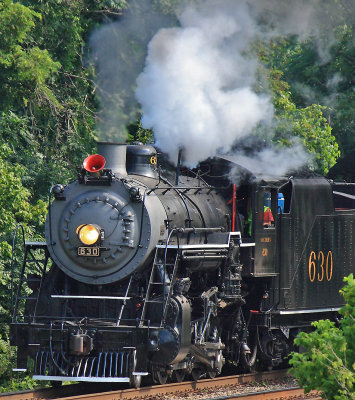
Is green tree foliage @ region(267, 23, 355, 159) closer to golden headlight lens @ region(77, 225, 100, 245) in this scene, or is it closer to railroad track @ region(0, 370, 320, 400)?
railroad track @ region(0, 370, 320, 400)

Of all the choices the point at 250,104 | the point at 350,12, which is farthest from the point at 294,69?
Result: the point at 250,104

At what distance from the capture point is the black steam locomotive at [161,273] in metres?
10.9

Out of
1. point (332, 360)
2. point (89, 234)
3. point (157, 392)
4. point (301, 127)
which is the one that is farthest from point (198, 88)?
point (301, 127)

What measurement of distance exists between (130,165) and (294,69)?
1268 centimetres

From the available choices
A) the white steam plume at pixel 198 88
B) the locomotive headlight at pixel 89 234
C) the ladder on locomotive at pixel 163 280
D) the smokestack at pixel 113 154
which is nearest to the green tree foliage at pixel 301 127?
the white steam plume at pixel 198 88

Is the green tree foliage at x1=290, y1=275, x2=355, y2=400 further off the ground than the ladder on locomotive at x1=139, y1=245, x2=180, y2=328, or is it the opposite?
the ladder on locomotive at x1=139, y1=245, x2=180, y2=328

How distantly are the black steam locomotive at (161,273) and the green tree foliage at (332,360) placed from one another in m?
2.51

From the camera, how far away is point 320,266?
557 inches

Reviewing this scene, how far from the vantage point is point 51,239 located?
11.4 m

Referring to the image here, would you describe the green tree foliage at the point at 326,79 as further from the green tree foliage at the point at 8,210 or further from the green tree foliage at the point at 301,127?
the green tree foliage at the point at 8,210

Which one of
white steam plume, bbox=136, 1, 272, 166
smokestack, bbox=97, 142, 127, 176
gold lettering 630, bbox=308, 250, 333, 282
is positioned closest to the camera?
smokestack, bbox=97, 142, 127, 176

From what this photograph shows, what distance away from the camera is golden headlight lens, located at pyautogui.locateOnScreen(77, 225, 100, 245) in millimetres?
10961

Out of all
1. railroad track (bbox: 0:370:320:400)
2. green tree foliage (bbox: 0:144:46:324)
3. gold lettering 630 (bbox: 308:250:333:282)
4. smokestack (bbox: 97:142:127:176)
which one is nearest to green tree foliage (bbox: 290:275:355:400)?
railroad track (bbox: 0:370:320:400)

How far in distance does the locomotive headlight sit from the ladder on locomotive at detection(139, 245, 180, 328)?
0.77m
